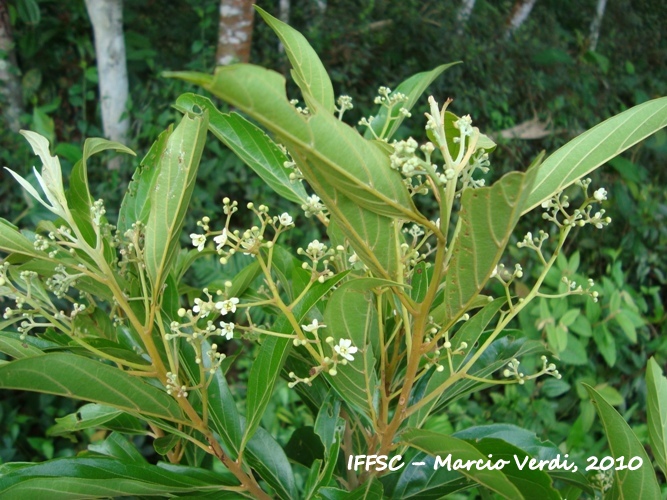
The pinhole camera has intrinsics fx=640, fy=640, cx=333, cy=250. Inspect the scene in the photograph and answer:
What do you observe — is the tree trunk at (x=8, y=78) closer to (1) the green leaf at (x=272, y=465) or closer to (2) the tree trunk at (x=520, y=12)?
(1) the green leaf at (x=272, y=465)

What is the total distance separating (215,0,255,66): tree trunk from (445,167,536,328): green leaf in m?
2.11

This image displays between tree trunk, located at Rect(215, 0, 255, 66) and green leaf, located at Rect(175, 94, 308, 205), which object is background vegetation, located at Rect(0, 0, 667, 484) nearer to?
tree trunk, located at Rect(215, 0, 255, 66)

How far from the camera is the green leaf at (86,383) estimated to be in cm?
44

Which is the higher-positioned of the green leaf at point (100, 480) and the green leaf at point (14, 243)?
the green leaf at point (14, 243)

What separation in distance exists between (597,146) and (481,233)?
12 centimetres

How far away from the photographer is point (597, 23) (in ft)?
11.7

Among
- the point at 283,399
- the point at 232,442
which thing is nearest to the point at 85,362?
the point at 232,442

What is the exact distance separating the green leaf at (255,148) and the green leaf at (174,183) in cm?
12

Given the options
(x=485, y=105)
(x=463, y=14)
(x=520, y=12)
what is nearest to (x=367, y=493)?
(x=485, y=105)

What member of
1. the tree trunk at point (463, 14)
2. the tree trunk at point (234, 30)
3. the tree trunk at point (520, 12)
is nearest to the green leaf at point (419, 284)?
the tree trunk at point (234, 30)

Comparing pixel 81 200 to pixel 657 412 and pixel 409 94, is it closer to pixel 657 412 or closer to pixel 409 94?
pixel 409 94

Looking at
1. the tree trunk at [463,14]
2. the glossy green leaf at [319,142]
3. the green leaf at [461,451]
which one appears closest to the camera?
the glossy green leaf at [319,142]

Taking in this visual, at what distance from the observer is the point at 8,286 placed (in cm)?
54

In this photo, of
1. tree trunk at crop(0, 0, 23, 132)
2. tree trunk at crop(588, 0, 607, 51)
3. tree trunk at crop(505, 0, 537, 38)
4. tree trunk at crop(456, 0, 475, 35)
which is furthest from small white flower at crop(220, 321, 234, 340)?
tree trunk at crop(588, 0, 607, 51)
